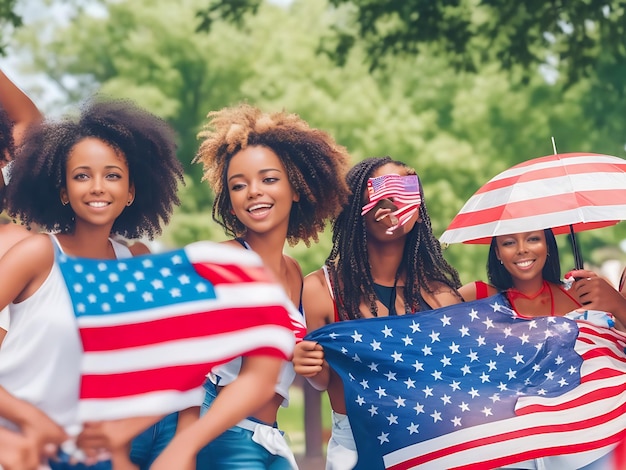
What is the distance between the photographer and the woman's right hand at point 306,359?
14.0 ft

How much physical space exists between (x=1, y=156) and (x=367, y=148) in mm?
15285

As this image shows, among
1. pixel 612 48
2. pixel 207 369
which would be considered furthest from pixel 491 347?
pixel 612 48

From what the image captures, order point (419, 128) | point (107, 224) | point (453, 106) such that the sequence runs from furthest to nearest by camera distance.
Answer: point (453, 106) < point (419, 128) < point (107, 224)

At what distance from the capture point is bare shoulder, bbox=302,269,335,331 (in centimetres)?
442

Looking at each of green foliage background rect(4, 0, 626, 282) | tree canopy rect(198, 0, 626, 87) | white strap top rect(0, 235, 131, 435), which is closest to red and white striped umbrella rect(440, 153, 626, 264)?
white strap top rect(0, 235, 131, 435)

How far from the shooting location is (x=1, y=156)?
13.2 feet

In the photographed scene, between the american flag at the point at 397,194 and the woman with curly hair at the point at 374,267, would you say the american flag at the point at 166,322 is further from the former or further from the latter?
the american flag at the point at 397,194

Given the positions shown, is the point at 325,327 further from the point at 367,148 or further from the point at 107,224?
the point at 367,148

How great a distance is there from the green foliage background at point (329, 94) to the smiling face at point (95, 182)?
12.0 m

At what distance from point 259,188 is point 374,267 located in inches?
30.8

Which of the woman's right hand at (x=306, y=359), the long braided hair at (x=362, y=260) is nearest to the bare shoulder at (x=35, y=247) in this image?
the woman's right hand at (x=306, y=359)

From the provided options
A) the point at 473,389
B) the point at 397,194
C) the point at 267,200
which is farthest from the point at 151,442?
the point at 397,194

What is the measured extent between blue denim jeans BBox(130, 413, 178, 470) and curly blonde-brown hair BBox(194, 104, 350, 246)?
1030 millimetres

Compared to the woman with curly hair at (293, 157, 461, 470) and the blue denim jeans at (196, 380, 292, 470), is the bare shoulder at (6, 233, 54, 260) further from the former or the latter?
the woman with curly hair at (293, 157, 461, 470)
